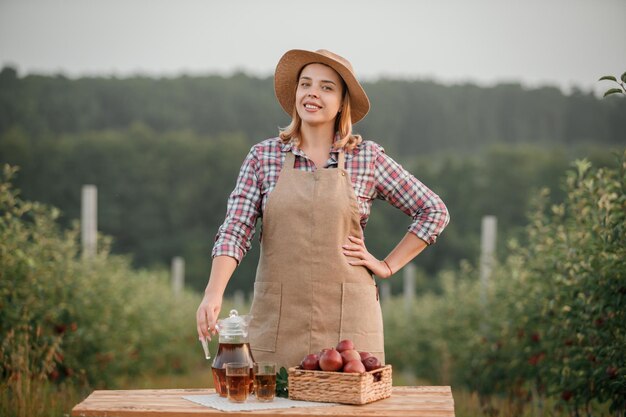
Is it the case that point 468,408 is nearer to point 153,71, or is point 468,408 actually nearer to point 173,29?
point 173,29

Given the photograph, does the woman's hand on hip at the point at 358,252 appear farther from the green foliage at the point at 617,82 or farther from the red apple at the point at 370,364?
the green foliage at the point at 617,82

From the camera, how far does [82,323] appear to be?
30.2ft

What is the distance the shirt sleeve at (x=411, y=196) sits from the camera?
406 centimetres

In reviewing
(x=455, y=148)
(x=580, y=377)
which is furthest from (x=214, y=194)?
(x=580, y=377)

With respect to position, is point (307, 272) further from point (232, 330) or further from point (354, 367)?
point (354, 367)

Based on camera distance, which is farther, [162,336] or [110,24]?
[110,24]

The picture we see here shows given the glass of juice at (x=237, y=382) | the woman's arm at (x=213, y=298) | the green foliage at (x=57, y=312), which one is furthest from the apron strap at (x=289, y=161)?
the green foliage at (x=57, y=312)

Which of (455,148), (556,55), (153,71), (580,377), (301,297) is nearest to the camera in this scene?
(301,297)

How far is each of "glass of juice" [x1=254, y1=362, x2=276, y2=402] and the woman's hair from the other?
1.01m

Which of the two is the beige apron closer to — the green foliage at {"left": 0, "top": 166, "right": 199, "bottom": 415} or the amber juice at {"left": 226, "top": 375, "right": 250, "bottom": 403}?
the amber juice at {"left": 226, "top": 375, "right": 250, "bottom": 403}

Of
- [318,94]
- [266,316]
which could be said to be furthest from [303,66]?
[266,316]

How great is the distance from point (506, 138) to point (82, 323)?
4853cm

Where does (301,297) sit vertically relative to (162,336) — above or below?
above

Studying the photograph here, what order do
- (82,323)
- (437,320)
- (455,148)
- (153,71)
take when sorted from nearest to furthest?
(82,323) < (437,320) < (153,71) < (455,148)
